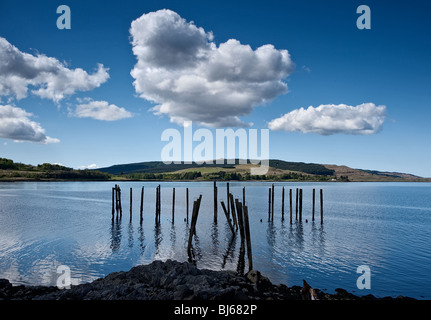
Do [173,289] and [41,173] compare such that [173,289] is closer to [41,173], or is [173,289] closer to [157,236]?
[157,236]

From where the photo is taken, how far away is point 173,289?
12.7 meters

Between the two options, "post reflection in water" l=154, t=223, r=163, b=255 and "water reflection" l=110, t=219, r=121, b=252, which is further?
"post reflection in water" l=154, t=223, r=163, b=255

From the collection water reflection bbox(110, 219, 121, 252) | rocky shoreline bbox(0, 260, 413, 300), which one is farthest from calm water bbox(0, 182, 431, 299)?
rocky shoreline bbox(0, 260, 413, 300)

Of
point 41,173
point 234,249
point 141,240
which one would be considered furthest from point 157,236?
point 41,173

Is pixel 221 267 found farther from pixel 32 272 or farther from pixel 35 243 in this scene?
pixel 35 243

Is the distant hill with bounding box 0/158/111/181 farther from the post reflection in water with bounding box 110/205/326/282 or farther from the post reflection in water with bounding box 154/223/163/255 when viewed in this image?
the post reflection in water with bounding box 154/223/163/255

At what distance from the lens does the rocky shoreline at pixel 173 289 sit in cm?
1136

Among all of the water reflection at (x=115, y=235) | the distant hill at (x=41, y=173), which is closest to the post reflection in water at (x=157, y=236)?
the water reflection at (x=115, y=235)

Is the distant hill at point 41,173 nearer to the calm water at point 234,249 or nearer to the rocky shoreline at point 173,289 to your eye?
the calm water at point 234,249

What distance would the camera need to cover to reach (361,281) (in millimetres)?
15969

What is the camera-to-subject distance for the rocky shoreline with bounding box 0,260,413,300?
11359 millimetres

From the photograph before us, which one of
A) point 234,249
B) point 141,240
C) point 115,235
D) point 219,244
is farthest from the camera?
point 115,235

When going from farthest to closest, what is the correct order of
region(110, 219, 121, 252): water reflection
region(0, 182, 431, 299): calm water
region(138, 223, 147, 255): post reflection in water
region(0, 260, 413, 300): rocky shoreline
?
region(110, 219, 121, 252): water reflection, region(138, 223, 147, 255): post reflection in water, region(0, 182, 431, 299): calm water, region(0, 260, 413, 300): rocky shoreline
